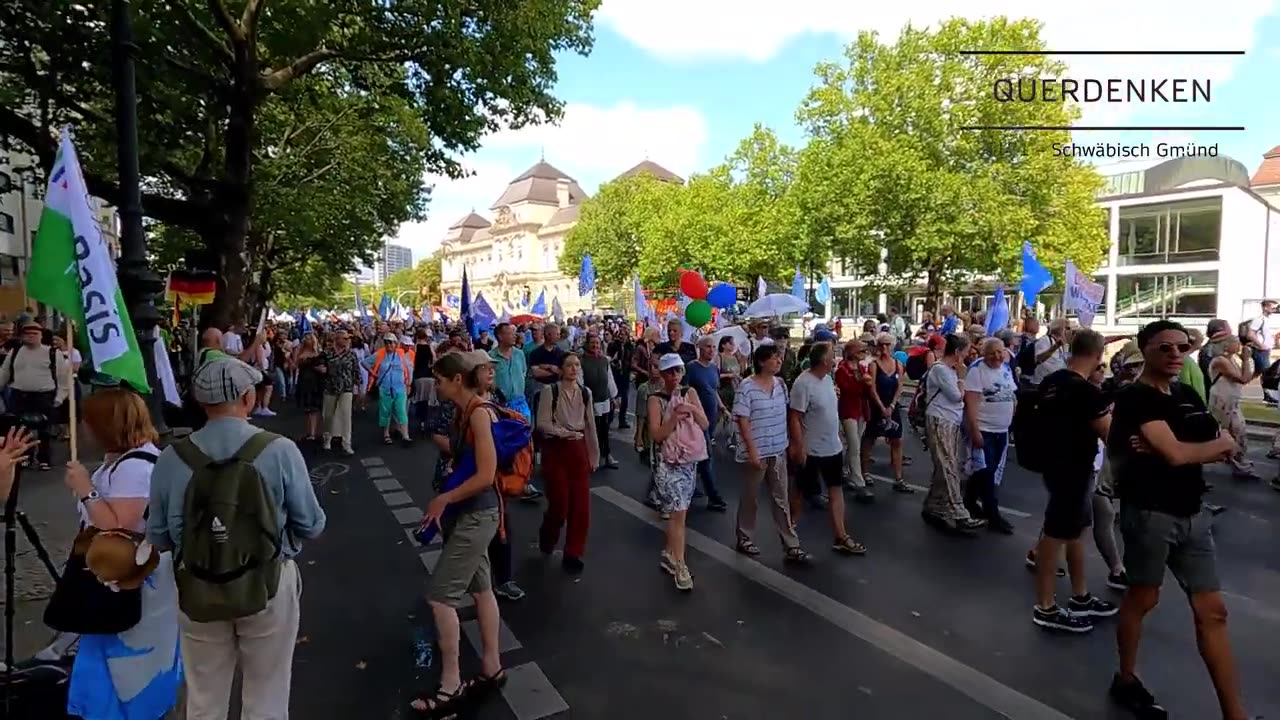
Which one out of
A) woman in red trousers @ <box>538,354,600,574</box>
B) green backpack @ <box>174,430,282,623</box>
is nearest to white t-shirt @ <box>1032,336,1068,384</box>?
woman in red trousers @ <box>538,354,600,574</box>

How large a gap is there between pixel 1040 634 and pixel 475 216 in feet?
475

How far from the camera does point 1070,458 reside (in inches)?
178

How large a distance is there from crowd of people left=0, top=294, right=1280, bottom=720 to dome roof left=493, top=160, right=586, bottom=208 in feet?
352

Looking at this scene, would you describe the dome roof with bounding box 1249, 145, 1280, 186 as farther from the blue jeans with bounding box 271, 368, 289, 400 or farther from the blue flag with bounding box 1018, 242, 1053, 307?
the blue jeans with bounding box 271, 368, 289, 400

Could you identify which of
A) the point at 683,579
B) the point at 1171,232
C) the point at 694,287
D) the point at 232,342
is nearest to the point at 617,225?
the point at 1171,232

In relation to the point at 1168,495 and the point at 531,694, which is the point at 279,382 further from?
the point at 1168,495

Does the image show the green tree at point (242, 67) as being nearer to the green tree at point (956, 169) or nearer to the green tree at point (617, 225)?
the green tree at point (956, 169)

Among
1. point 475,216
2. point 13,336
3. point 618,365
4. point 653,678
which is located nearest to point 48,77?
point 13,336

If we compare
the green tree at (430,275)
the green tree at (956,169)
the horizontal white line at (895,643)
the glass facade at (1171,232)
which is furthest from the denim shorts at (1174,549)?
the green tree at (430,275)

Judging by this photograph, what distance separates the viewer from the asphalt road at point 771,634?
12.2ft

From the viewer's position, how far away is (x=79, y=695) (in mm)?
2744

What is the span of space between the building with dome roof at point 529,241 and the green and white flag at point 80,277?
93.4 meters

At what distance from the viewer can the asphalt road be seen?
12.2ft

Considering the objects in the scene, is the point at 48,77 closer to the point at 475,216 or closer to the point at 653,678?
the point at 653,678
